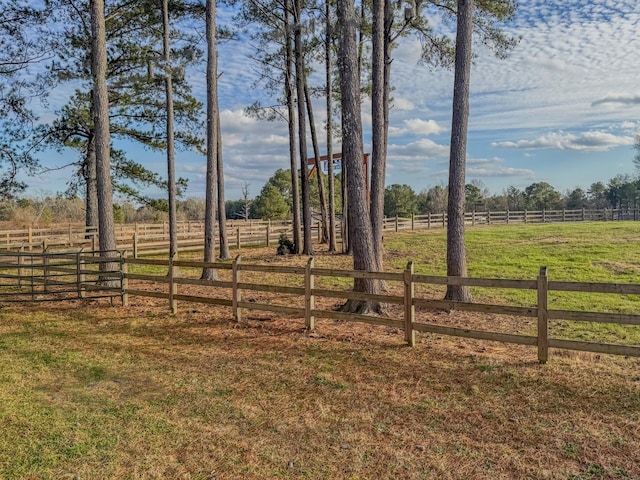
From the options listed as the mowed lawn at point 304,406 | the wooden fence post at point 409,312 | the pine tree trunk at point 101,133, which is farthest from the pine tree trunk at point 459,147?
the pine tree trunk at point 101,133

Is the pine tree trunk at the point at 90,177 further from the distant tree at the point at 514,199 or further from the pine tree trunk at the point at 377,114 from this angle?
the distant tree at the point at 514,199

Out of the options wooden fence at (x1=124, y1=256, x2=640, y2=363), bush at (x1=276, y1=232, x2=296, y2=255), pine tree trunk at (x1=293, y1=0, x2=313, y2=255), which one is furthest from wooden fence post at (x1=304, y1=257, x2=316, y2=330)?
bush at (x1=276, y1=232, x2=296, y2=255)

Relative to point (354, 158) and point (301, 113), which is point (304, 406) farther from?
point (301, 113)

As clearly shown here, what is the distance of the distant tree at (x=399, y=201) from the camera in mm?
59438

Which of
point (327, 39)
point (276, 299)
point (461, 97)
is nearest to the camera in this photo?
point (461, 97)

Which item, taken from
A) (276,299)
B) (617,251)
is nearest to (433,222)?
(617,251)

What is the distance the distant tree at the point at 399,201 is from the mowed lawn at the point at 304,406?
52892 millimetres

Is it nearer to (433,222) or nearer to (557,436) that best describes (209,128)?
(557,436)

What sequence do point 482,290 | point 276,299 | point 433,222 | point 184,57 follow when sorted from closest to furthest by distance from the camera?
point 276,299
point 482,290
point 184,57
point 433,222

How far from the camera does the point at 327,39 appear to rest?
58.9 ft

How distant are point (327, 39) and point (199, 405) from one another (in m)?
16.5

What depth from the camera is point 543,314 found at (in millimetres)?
5398

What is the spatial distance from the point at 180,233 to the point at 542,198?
188ft

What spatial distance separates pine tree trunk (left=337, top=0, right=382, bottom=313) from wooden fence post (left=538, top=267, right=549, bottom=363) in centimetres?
290
